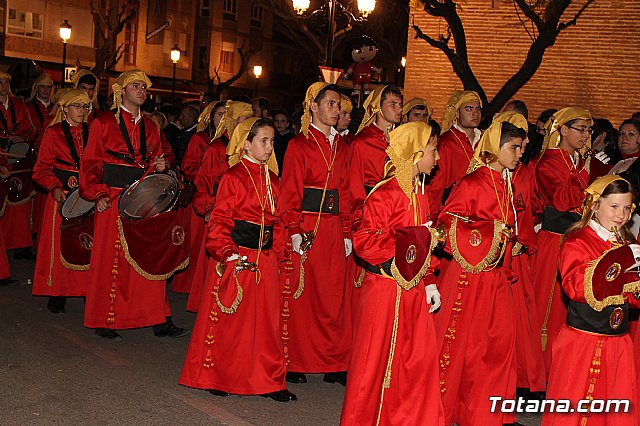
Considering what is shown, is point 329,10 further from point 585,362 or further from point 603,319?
point 585,362

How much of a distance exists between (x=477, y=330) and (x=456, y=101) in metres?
3.25

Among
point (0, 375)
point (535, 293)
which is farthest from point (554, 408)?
point (0, 375)

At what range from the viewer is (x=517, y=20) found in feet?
58.6

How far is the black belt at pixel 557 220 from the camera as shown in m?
7.79

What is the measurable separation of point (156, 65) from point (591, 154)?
145ft

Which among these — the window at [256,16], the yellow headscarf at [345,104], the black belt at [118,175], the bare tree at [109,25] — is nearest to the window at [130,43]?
the bare tree at [109,25]

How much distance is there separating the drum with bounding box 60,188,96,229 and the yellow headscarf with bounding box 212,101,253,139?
1.57 meters

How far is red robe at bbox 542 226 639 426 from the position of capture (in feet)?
17.7

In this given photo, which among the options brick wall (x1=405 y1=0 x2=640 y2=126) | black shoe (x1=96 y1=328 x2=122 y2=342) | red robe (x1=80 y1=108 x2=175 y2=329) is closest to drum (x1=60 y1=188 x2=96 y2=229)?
red robe (x1=80 y1=108 x2=175 y2=329)

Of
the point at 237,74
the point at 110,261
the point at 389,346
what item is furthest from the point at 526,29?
the point at 237,74

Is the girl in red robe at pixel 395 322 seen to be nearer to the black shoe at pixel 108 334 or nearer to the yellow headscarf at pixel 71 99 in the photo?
the black shoe at pixel 108 334

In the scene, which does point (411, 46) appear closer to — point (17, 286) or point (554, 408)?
point (17, 286)

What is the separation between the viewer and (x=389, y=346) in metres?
5.72

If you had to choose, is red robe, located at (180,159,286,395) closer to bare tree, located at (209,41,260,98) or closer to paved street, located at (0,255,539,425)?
paved street, located at (0,255,539,425)
